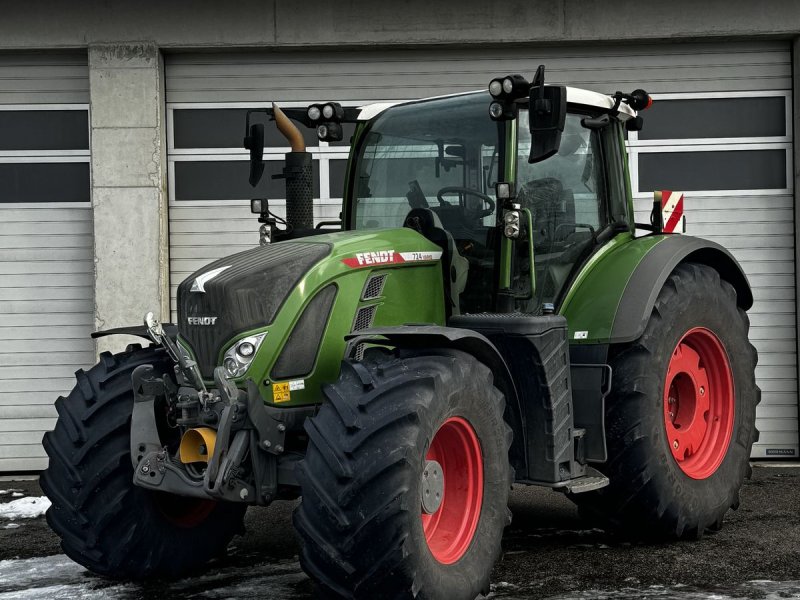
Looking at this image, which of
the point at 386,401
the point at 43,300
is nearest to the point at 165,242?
the point at 43,300

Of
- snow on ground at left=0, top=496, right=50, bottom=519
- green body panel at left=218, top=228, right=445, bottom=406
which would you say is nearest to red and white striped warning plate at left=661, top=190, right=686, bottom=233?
green body panel at left=218, top=228, right=445, bottom=406

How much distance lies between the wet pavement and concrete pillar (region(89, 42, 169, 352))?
2.69 metres

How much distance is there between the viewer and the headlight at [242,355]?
5016 millimetres

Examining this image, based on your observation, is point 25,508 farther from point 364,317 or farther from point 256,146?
point 364,317

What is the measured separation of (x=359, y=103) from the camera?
10.0 metres

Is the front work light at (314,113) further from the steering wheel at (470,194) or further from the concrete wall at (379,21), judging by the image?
the concrete wall at (379,21)

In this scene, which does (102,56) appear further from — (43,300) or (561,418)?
(561,418)

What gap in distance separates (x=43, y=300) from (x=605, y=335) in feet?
18.9

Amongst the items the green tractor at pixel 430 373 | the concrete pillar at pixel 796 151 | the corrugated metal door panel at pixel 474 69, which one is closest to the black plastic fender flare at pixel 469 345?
the green tractor at pixel 430 373

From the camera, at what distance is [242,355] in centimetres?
503

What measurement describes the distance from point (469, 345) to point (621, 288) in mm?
1316

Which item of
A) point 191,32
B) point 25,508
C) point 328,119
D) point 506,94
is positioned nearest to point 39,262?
point 191,32

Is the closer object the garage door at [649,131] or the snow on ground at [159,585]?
the snow on ground at [159,585]

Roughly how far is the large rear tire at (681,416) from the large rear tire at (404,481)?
120 centimetres
